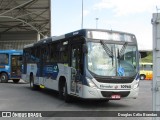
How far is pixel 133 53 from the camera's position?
14.3 meters

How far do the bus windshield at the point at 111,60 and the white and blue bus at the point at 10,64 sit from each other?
1716 cm

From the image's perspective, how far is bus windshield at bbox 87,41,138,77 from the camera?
13.5 metres

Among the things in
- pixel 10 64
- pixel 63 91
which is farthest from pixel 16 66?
pixel 63 91

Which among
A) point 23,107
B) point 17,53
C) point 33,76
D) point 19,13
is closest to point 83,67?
point 23,107

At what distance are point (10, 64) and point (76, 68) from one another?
16.9 metres

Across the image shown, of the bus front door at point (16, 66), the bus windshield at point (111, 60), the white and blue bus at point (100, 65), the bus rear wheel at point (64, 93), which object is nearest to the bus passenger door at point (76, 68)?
the white and blue bus at point (100, 65)

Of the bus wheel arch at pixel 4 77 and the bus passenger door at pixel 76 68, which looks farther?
the bus wheel arch at pixel 4 77

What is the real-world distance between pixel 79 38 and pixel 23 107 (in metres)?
3.32

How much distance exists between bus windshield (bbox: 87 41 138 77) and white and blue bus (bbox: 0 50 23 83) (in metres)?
17.2

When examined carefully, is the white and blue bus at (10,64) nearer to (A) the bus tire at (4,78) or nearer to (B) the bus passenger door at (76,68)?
(A) the bus tire at (4,78)

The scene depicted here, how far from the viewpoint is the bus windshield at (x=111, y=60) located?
13.5 m

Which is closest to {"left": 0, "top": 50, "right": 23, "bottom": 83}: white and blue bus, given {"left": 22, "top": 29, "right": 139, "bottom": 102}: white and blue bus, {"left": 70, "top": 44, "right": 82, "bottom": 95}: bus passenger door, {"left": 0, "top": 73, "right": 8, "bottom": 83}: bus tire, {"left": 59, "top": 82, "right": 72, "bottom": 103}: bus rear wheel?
{"left": 0, "top": 73, "right": 8, "bottom": 83}: bus tire

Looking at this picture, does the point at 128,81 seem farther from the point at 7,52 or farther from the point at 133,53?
the point at 7,52

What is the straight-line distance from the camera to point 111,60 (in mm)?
13680
